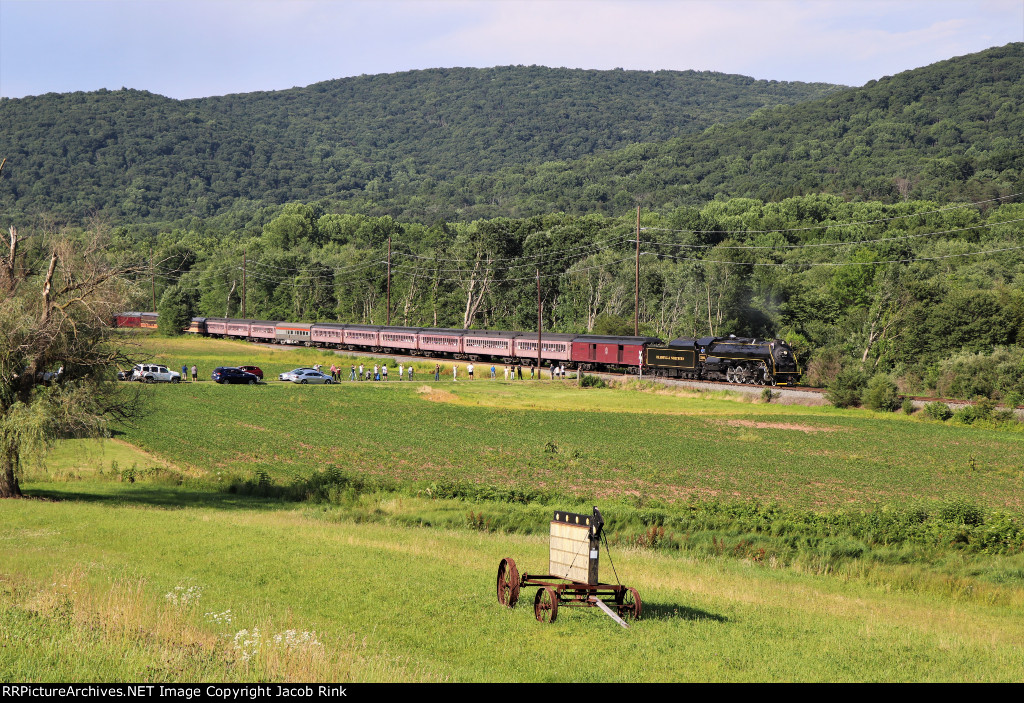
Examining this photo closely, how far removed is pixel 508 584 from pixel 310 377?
61446 mm

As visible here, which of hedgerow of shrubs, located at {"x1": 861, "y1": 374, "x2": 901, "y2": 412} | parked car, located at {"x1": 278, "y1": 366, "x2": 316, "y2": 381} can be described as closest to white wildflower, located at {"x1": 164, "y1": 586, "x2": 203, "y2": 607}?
hedgerow of shrubs, located at {"x1": 861, "y1": 374, "x2": 901, "y2": 412}

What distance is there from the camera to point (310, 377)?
73938mm

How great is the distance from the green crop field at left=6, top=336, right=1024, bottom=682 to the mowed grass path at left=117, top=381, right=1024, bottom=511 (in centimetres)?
26

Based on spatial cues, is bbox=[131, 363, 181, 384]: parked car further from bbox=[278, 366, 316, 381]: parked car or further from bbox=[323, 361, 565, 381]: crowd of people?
bbox=[323, 361, 565, 381]: crowd of people

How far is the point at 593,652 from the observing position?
12258 mm

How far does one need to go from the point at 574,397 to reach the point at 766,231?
90.2 m

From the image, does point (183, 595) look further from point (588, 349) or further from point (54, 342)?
point (588, 349)

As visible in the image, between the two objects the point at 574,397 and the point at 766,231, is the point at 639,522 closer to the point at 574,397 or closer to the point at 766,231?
the point at 574,397

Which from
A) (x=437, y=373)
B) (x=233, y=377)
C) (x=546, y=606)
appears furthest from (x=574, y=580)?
(x=437, y=373)

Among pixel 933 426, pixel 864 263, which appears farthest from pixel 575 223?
pixel 933 426

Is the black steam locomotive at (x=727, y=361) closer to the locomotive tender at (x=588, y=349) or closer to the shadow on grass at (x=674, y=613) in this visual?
the locomotive tender at (x=588, y=349)

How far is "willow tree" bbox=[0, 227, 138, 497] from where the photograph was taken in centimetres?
2509

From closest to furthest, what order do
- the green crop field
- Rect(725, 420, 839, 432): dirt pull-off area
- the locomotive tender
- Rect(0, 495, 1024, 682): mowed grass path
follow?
Rect(0, 495, 1024, 682): mowed grass path → the green crop field → Rect(725, 420, 839, 432): dirt pull-off area → the locomotive tender
